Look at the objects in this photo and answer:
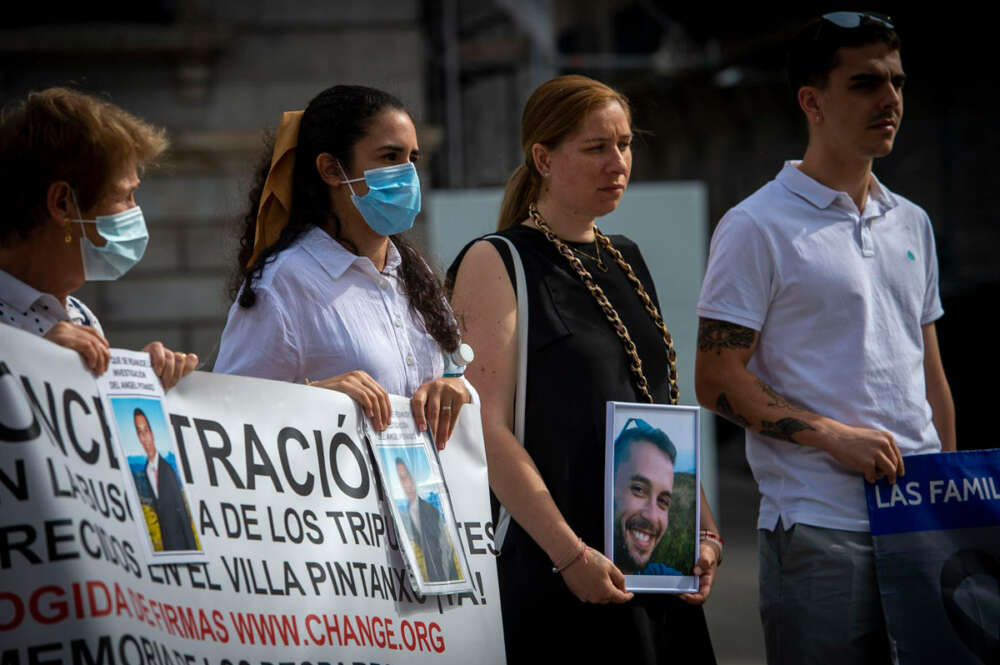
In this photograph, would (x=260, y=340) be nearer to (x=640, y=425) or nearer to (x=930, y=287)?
(x=640, y=425)

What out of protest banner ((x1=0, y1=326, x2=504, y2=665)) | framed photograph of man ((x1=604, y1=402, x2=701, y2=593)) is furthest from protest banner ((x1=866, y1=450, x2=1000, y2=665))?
protest banner ((x1=0, y1=326, x2=504, y2=665))

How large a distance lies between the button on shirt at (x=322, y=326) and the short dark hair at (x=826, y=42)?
4.35 feet

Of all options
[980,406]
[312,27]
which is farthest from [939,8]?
[312,27]

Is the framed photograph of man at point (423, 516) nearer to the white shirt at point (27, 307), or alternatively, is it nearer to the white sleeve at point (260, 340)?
the white sleeve at point (260, 340)

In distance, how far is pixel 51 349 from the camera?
222 centimetres

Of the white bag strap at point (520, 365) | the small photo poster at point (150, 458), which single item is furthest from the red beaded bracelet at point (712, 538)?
the small photo poster at point (150, 458)

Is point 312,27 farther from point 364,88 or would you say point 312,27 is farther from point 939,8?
point 364,88

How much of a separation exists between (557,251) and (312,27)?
8859mm

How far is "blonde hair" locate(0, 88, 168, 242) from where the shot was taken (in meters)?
2.32

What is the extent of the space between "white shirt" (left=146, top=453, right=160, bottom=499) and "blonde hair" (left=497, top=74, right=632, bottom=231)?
1.33 meters

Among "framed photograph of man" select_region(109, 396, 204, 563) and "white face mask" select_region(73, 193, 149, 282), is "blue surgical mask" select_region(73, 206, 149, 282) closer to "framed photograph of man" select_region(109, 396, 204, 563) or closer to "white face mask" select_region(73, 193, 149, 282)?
"white face mask" select_region(73, 193, 149, 282)

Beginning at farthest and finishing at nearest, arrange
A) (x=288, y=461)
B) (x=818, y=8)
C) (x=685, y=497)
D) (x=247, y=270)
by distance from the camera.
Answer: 1. (x=818, y=8)
2. (x=685, y=497)
3. (x=247, y=270)
4. (x=288, y=461)

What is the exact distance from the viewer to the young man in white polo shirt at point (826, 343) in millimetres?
3162

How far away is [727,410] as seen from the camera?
329cm
